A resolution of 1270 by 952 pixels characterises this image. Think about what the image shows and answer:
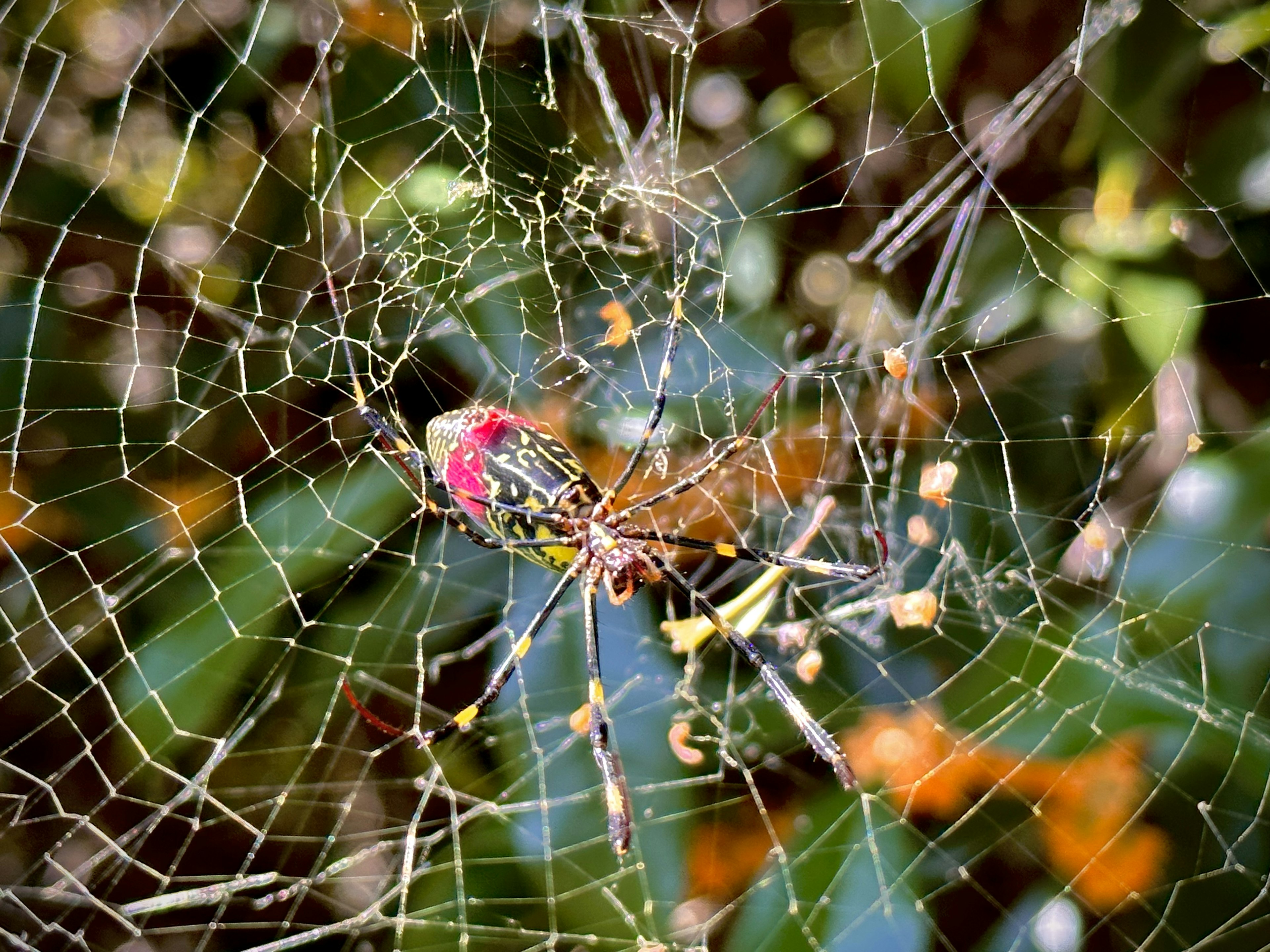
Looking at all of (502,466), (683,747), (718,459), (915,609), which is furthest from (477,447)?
(915,609)

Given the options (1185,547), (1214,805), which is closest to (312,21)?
(1185,547)

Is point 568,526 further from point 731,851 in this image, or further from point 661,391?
point 731,851

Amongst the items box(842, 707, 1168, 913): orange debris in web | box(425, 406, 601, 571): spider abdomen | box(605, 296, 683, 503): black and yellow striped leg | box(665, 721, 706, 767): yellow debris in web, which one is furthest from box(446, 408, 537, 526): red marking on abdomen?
box(842, 707, 1168, 913): orange debris in web

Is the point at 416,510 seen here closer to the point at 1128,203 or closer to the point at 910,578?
the point at 910,578

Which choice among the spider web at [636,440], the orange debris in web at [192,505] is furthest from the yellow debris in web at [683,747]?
the orange debris in web at [192,505]

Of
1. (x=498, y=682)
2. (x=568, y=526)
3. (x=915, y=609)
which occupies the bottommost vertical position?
(x=915, y=609)

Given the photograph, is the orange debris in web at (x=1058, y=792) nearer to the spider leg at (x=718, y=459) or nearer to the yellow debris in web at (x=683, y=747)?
the yellow debris in web at (x=683, y=747)
